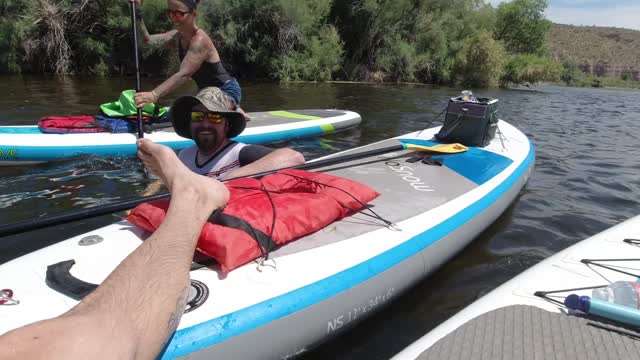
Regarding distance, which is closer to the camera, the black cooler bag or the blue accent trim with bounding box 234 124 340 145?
the black cooler bag

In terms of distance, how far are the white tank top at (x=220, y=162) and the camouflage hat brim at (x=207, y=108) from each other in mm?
119

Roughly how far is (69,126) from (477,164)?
16.8 ft

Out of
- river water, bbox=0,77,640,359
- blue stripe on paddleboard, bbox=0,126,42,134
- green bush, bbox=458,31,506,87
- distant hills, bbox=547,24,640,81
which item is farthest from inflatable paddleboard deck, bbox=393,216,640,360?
distant hills, bbox=547,24,640,81

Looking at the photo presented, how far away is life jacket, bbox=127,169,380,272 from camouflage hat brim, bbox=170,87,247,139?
20.5 inches

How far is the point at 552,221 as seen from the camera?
15.0 feet

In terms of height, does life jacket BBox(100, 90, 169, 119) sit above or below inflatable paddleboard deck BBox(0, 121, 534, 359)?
above

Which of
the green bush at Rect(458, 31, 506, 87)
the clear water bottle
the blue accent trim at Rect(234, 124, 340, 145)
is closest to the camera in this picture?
the clear water bottle

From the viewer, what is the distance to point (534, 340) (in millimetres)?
1847

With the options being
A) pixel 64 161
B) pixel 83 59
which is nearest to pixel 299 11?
pixel 83 59

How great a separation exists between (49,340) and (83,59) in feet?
71.4

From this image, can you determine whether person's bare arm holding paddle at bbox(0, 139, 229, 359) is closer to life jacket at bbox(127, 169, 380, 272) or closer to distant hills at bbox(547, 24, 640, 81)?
life jacket at bbox(127, 169, 380, 272)

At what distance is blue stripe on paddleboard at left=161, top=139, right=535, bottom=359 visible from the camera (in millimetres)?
1749

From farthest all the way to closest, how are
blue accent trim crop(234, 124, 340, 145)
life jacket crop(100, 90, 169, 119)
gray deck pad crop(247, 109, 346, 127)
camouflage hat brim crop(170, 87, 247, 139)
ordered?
gray deck pad crop(247, 109, 346, 127) → blue accent trim crop(234, 124, 340, 145) → life jacket crop(100, 90, 169, 119) → camouflage hat brim crop(170, 87, 247, 139)

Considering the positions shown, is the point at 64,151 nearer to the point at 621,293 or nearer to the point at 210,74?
the point at 210,74
